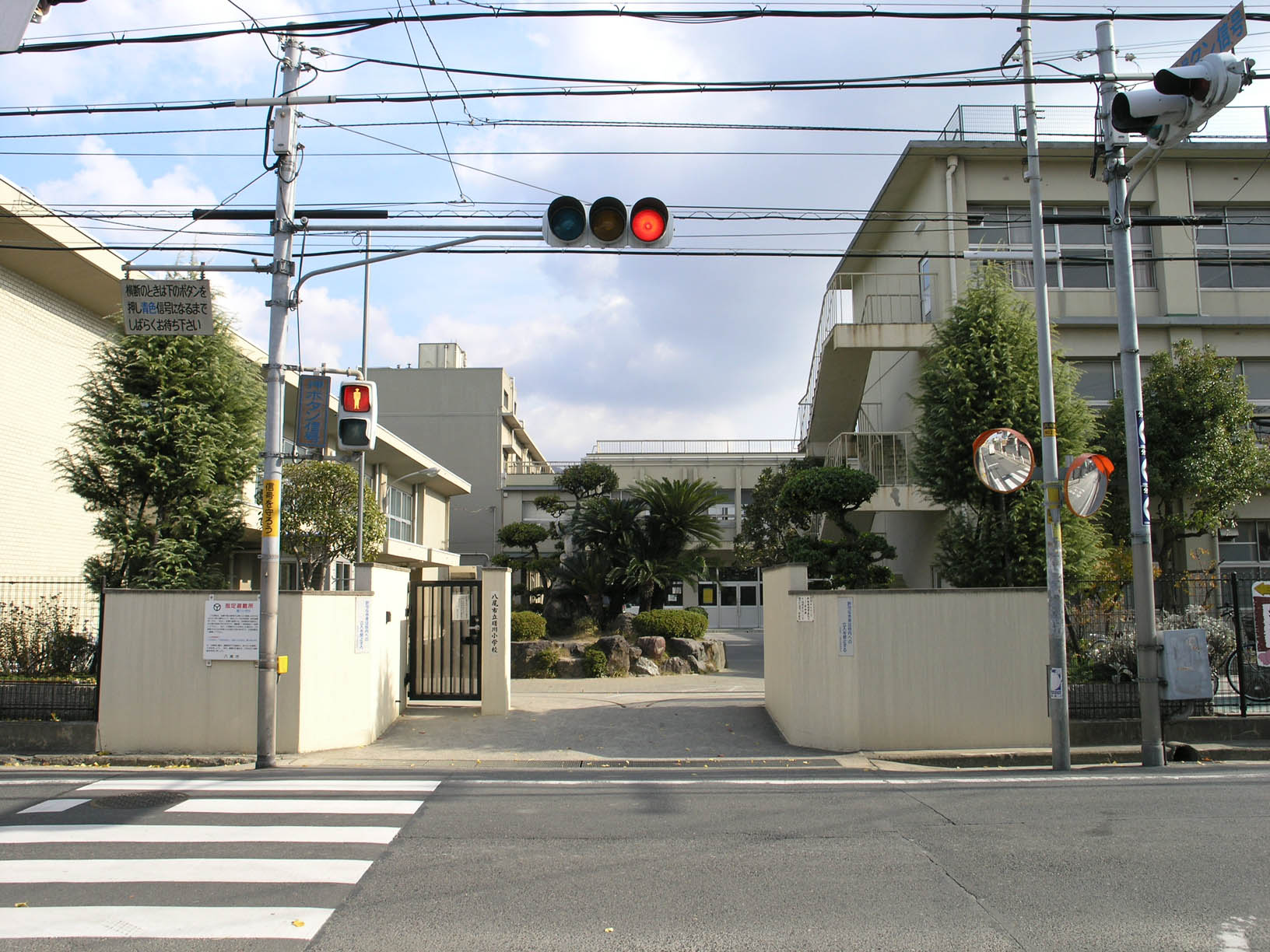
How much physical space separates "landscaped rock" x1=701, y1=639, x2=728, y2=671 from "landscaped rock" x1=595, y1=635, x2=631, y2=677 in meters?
2.35

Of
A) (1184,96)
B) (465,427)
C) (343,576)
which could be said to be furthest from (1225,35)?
(465,427)

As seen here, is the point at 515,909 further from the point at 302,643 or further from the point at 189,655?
the point at 189,655

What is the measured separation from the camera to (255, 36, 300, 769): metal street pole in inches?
418

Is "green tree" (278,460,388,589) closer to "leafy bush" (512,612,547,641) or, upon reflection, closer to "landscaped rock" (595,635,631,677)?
"leafy bush" (512,612,547,641)

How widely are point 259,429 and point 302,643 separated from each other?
5.75 m

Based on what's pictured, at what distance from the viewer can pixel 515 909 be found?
5555 mm

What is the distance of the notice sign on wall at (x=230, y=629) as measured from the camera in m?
11.3

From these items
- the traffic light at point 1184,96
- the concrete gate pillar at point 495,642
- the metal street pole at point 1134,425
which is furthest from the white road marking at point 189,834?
the traffic light at point 1184,96

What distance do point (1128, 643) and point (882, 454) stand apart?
9.23 meters

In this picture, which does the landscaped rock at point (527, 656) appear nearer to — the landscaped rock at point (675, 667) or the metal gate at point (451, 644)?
the landscaped rock at point (675, 667)

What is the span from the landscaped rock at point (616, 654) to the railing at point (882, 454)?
645 centimetres

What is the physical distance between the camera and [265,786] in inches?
366

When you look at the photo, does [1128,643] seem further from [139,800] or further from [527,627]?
[527,627]

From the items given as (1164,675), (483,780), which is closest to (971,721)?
(1164,675)
